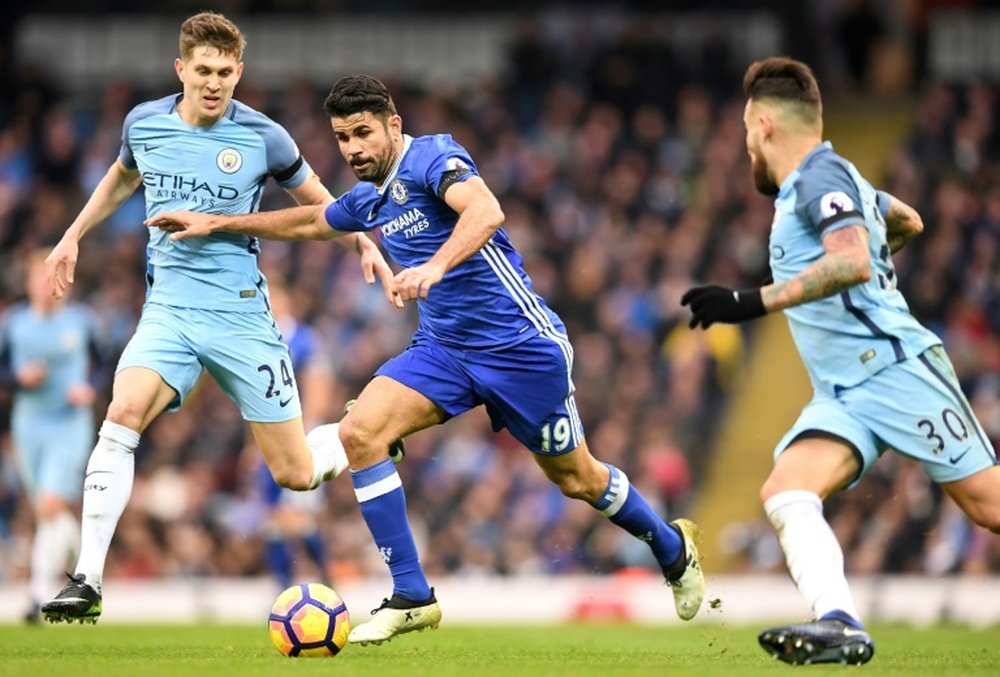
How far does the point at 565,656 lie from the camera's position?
27.7 feet

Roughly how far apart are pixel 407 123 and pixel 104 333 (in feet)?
16.6

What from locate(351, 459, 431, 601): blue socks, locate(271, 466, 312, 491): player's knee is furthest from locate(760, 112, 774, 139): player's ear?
locate(271, 466, 312, 491): player's knee

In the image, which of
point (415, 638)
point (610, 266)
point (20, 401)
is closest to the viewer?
point (415, 638)

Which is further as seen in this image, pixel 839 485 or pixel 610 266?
pixel 610 266

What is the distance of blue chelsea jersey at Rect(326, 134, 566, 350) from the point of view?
8.11 meters

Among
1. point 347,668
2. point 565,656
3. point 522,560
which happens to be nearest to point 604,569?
point 522,560

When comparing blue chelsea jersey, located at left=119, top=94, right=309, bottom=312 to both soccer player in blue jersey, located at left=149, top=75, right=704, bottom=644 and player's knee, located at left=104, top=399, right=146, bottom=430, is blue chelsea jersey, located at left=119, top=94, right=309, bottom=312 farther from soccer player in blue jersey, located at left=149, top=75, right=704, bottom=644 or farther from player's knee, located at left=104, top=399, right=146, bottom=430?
player's knee, located at left=104, top=399, right=146, bottom=430

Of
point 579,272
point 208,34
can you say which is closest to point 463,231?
point 208,34

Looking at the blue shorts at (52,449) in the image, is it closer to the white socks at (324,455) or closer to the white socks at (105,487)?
the white socks at (324,455)

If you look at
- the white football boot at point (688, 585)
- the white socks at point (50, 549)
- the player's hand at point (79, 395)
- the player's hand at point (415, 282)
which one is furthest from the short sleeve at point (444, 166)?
the white socks at point (50, 549)

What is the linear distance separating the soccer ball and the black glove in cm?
226

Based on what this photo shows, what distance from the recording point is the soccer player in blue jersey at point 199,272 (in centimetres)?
834

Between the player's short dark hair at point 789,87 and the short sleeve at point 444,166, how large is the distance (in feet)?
4.42

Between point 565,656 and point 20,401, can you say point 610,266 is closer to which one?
point 20,401
